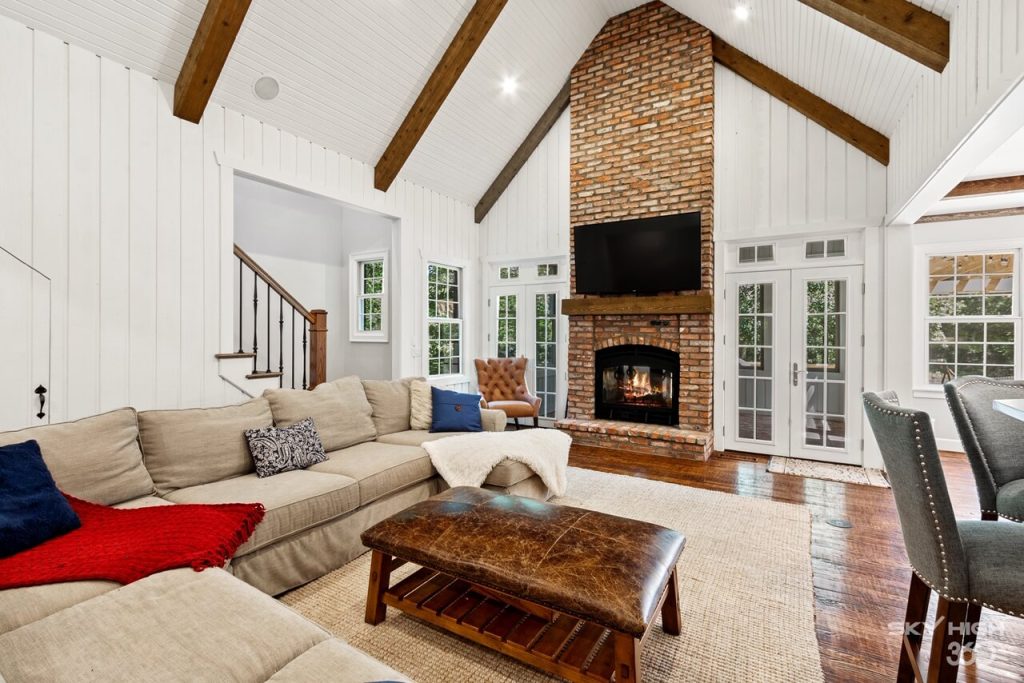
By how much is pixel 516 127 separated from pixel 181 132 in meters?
3.61

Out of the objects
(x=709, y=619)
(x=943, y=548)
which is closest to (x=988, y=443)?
(x=943, y=548)

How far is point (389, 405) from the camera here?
3.82 m

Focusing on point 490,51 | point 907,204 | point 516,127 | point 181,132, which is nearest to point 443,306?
point 516,127

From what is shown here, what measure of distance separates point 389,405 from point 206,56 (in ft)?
9.05

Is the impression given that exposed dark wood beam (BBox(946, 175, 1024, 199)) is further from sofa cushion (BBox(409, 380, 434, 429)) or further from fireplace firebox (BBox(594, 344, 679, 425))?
sofa cushion (BBox(409, 380, 434, 429))

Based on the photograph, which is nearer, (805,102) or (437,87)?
(805,102)

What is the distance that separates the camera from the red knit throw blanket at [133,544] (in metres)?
1.58

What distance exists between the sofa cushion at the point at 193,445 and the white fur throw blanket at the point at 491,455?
1.13 metres

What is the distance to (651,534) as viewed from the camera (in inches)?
74.8

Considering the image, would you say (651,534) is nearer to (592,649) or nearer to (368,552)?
(592,649)

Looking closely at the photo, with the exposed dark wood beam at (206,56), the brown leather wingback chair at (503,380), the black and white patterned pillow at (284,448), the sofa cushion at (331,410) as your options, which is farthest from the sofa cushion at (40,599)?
the brown leather wingback chair at (503,380)

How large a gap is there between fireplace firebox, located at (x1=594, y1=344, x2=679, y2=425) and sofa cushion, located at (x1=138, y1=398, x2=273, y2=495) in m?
3.86

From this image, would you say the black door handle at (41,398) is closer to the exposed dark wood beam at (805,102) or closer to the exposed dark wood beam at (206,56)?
the exposed dark wood beam at (206,56)

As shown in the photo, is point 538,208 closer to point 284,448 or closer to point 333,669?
point 284,448
